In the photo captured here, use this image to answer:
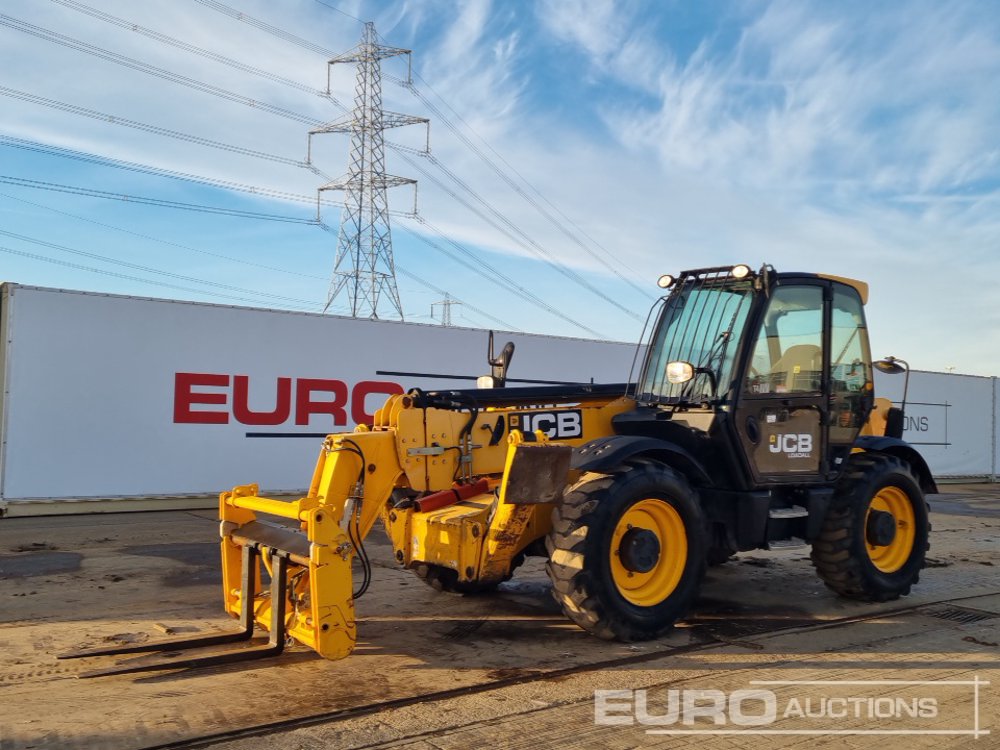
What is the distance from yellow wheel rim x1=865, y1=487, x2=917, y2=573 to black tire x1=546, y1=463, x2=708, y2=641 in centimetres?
226

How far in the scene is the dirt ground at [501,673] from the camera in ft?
12.9

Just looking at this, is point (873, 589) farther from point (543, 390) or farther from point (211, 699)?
point (211, 699)

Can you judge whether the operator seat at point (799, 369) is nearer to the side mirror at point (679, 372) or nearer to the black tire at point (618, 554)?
the side mirror at point (679, 372)

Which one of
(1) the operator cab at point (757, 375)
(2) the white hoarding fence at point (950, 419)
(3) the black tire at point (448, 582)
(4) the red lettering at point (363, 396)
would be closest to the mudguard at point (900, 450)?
(1) the operator cab at point (757, 375)

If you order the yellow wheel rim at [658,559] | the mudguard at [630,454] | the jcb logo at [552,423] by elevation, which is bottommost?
the yellow wheel rim at [658,559]

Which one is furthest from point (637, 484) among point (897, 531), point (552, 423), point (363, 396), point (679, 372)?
point (363, 396)

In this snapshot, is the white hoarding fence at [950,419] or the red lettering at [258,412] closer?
the red lettering at [258,412]

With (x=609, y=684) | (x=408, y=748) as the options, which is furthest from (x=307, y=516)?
(x=609, y=684)

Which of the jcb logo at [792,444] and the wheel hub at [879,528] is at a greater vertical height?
the jcb logo at [792,444]

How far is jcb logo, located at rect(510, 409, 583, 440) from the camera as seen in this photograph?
20.4ft

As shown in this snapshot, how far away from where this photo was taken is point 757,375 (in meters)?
6.34

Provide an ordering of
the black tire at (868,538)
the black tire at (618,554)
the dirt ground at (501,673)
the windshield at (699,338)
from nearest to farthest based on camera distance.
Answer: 1. the dirt ground at (501,673)
2. the black tire at (618,554)
3. the windshield at (699,338)
4. the black tire at (868,538)

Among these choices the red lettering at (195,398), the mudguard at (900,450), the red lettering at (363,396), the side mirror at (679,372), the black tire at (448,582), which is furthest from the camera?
the red lettering at (363,396)

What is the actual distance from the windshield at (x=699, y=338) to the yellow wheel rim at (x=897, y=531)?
195cm
